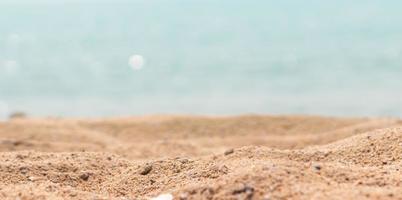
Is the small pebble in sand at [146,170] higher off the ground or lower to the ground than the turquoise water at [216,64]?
lower

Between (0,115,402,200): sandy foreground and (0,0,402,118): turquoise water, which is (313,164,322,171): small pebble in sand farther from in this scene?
(0,0,402,118): turquoise water

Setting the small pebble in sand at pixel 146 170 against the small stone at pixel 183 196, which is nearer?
the small stone at pixel 183 196

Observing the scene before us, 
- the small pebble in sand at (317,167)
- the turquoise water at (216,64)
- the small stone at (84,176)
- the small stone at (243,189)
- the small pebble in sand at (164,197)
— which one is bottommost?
the small pebble in sand at (164,197)

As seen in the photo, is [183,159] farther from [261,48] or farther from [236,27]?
[236,27]

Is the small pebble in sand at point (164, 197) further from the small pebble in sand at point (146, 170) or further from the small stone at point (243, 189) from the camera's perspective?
the small pebble in sand at point (146, 170)

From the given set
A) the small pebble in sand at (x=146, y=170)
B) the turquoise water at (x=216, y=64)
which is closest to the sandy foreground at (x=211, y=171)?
the small pebble in sand at (x=146, y=170)

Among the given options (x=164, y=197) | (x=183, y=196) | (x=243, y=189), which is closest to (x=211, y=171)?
(x=164, y=197)

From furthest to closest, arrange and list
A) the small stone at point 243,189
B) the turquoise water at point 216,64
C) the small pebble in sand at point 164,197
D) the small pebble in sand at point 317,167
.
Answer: the turquoise water at point 216,64 < the small pebble in sand at point 317,167 < the small pebble in sand at point 164,197 < the small stone at point 243,189

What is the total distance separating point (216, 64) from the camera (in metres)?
48.3

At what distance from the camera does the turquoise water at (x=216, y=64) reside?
3309 centimetres

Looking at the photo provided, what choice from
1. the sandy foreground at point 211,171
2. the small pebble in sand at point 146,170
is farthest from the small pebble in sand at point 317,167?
the small pebble in sand at point 146,170

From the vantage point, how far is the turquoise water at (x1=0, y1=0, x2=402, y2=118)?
3309 centimetres

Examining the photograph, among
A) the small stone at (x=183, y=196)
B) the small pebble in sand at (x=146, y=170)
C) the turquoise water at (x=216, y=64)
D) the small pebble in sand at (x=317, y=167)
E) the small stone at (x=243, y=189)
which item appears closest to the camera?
the small stone at (x=243, y=189)

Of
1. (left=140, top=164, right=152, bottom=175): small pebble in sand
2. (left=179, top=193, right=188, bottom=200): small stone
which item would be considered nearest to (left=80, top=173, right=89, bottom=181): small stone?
(left=140, top=164, right=152, bottom=175): small pebble in sand
